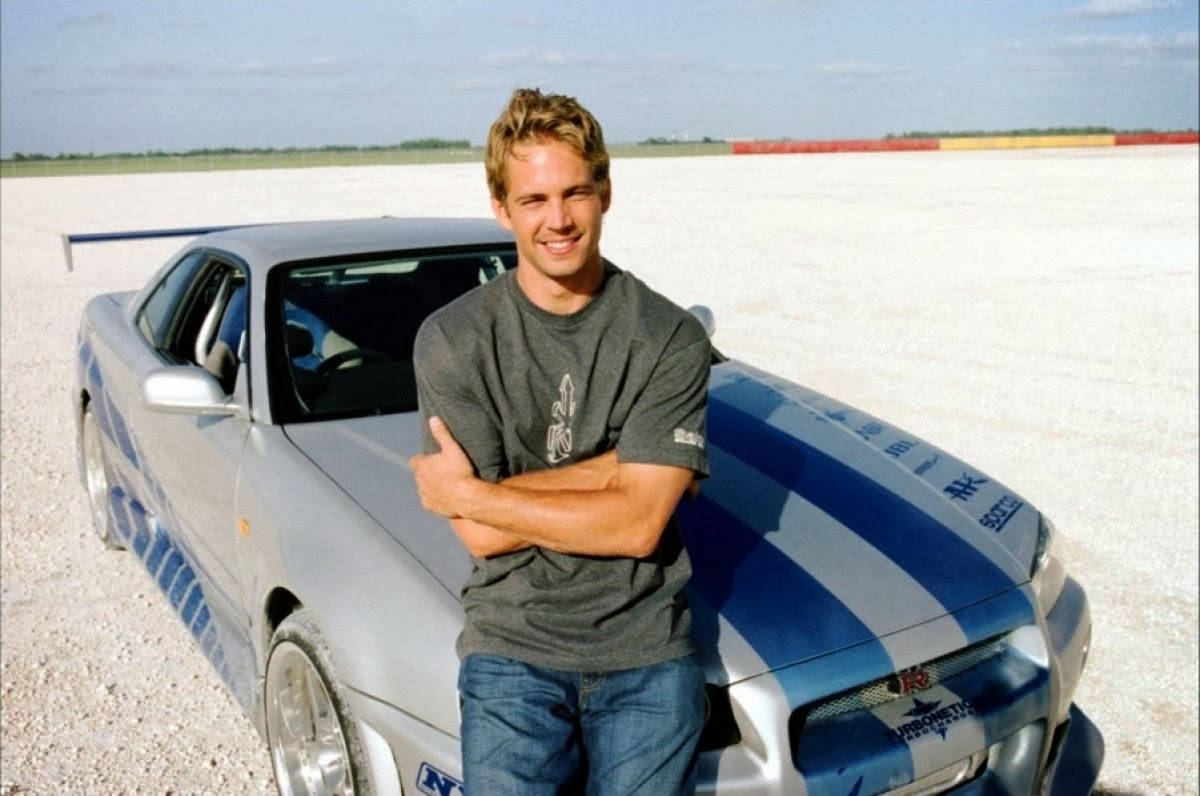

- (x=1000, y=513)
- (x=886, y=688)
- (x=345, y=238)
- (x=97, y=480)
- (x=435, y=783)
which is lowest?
(x=97, y=480)

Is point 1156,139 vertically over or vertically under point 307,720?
over

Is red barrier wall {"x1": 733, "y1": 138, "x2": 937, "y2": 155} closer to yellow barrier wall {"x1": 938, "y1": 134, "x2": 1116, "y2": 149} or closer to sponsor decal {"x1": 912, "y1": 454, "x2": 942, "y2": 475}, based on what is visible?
yellow barrier wall {"x1": 938, "y1": 134, "x2": 1116, "y2": 149}

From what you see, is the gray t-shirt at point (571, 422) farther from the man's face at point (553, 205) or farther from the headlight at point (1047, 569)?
the headlight at point (1047, 569)

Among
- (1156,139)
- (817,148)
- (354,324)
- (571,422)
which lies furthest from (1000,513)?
(1156,139)

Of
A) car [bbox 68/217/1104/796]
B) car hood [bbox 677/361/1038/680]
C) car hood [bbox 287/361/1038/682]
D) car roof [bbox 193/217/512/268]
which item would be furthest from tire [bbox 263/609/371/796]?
car roof [bbox 193/217/512/268]

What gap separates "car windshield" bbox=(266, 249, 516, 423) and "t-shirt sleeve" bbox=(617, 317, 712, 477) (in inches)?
48.4

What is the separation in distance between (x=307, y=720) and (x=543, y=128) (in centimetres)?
149

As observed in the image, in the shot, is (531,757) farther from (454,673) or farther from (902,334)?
(902,334)

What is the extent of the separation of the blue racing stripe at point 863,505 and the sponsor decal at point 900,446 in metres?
0.24

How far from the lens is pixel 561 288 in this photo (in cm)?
192

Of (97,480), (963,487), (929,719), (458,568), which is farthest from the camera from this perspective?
(97,480)

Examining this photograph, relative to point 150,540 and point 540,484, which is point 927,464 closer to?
point 540,484

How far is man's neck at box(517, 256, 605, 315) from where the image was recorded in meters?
1.91

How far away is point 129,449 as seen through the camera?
386 cm
